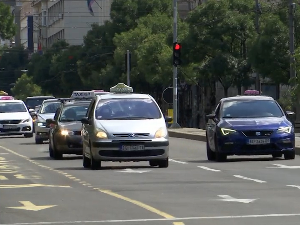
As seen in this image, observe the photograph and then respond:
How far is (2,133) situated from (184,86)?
32.6 meters

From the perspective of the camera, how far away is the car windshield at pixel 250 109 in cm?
2561

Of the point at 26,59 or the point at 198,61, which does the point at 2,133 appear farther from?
the point at 26,59

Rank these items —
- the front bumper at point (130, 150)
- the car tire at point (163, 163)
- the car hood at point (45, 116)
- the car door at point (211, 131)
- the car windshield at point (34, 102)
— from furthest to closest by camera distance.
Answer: the car windshield at point (34, 102)
the car hood at point (45, 116)
the car door at point (211, 131)
the car tire at point (163, 163)
the front bumper at point (130, 150)

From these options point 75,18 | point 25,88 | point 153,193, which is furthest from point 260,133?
point 75,18

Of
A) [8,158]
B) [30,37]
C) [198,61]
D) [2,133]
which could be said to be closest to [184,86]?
[198,61]

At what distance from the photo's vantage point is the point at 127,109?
23.3 m

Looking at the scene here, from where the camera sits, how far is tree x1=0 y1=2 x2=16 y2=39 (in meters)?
86.9

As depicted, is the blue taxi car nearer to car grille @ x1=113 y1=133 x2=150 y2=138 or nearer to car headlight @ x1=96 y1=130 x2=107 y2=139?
car grille @ x1=113 y1=133 x2=150 y2=138

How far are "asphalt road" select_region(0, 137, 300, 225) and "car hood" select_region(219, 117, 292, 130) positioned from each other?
82 cm

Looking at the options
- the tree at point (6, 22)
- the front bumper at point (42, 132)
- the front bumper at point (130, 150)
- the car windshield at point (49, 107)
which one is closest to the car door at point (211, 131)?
the front bumper at point (130, 150)

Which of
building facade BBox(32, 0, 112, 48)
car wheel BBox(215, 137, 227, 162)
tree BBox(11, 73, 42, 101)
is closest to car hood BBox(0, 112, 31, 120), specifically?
car wheel BBox(215, 137, 227, 162)

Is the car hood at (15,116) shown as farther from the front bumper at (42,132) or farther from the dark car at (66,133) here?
the dark car at (66,133)

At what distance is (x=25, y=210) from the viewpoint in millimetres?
13688

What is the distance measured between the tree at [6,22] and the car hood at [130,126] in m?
65.4
